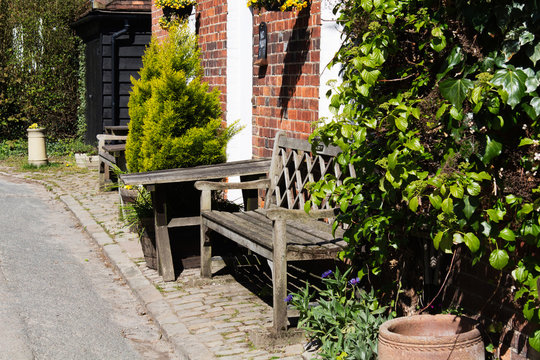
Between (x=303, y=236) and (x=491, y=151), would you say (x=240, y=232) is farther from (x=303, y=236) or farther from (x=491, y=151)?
(x=491, y=151)

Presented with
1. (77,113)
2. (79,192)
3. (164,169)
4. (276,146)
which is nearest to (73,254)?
(164,169)

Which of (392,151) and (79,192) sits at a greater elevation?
(392,151)

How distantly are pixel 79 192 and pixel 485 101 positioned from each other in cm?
863

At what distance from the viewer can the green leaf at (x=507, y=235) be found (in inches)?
121

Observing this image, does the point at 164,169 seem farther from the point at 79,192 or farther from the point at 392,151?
the point at 79,192

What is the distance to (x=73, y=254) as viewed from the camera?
7.16 metres

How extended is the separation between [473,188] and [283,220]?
4.85 ft

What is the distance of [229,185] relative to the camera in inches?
227

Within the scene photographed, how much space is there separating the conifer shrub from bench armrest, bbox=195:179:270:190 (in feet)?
2.52

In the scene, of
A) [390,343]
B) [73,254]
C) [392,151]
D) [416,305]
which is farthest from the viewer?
[73,254]

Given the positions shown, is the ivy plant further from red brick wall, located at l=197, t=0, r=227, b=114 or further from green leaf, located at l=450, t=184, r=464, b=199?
red brick wall, located at l=197, t=0, r=227, b=114

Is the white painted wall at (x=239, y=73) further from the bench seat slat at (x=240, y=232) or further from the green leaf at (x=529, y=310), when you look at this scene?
the green leaf at (x=529, y=310)

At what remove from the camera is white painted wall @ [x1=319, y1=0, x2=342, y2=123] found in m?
5.29

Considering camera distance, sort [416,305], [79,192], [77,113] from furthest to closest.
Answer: [77,113]
[79,192]
[416,305]
